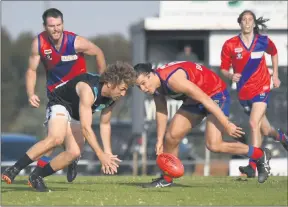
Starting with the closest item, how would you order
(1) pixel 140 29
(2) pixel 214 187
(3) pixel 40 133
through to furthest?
(2) pixel 214 187 < (1) pixel 140 29 < (3) pixel 40 133

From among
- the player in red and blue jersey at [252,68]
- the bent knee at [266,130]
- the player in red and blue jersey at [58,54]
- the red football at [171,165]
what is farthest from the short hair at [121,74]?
the bent knee at [266,130]

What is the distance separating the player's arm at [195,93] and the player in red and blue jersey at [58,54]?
59.9 inches

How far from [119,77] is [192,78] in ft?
4.80

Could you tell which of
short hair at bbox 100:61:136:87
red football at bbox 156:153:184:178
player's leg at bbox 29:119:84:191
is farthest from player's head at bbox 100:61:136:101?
red football at bbox 156:153:184:178

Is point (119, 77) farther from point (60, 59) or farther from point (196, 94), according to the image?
point (60, 59)

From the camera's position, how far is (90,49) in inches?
601

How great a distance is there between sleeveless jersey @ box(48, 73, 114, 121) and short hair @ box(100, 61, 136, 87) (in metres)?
0.36

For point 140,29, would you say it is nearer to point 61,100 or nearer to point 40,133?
point 40,133

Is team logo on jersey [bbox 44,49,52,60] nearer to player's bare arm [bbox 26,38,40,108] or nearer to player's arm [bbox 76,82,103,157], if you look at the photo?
player's bare arm [bbox 26,38,40,108]

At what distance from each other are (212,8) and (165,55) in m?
1.52

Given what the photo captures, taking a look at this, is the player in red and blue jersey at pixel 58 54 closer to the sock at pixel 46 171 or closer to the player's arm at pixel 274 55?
the sock at pixel 46 171

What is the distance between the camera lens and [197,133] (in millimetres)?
27266

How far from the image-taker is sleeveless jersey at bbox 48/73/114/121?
13289 millimetres

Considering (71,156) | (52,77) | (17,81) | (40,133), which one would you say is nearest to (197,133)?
(40,133)
